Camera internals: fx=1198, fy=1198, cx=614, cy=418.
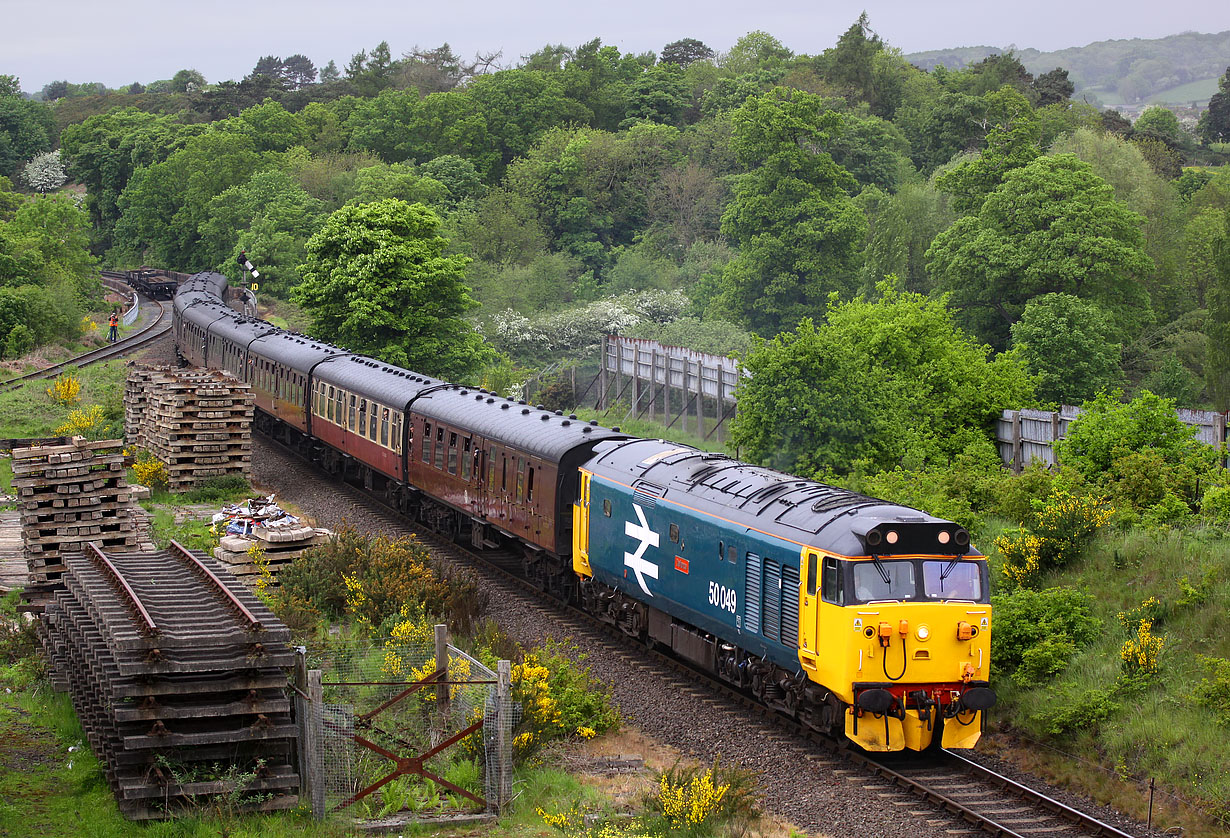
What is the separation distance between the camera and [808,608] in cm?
1325

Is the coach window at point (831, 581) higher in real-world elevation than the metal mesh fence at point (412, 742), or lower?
higher

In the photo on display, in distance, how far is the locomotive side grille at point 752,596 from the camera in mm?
14297

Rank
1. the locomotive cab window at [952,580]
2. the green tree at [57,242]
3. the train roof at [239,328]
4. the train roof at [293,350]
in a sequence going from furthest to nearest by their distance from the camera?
the green tree at [57,242] < the train roof at [239,328] < the train roof at [293,350] < the locomotive cab window at [952,580]

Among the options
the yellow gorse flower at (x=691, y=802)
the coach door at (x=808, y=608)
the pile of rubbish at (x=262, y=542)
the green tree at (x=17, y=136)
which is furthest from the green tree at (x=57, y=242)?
the green tree at (x=17, y=136)

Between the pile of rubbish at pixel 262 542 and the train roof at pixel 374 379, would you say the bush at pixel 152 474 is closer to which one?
the train roof at pixel 374 379

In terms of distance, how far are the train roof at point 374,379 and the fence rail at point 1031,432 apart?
528 inches

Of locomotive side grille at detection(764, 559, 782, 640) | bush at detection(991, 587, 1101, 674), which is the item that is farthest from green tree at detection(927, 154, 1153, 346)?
locomotive side grille at detection(764, 559, 782, 640)

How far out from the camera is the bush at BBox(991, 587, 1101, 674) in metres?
15.9

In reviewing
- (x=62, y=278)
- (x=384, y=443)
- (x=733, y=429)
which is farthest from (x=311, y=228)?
(x=733, y=429)

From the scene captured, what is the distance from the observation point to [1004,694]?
15562 millimetres

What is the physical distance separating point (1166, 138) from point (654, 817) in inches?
3420

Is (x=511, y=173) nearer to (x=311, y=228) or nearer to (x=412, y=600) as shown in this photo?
(x=311, y=228)

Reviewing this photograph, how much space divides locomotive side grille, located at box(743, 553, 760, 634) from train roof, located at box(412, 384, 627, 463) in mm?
5998

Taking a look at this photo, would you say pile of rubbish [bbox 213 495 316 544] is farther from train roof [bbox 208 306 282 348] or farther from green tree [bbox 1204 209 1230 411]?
green tree [bbox 1204 209 1230 411]
